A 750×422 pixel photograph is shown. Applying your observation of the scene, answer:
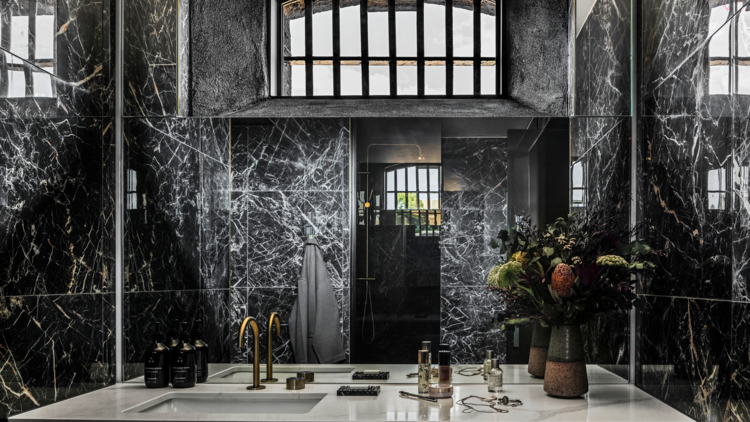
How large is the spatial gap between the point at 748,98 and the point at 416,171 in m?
1.14

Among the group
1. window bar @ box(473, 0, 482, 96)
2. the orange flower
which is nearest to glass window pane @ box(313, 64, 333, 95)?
window bar @ box(473, 0, 482, 96)

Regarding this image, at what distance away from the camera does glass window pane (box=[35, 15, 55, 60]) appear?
1825mm

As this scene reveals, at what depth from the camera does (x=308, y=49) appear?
246cm

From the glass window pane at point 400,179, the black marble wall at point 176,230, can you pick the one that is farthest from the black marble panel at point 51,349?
the glass window pane at point 400,179

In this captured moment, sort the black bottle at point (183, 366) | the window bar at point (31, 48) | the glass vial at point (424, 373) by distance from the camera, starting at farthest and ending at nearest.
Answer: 1. the black bottle at point (183, 366)
2. the glass vial at point (424, 373)
3. the window bar at point (31, 48)

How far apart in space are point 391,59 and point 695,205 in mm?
1296

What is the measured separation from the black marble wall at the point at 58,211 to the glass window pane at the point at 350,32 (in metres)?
0.92

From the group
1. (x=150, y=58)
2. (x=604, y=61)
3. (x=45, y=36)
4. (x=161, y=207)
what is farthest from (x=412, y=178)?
(x=45, y=36)

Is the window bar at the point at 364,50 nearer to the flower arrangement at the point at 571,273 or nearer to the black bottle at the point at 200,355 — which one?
the flower arrangement at the point at 571,273

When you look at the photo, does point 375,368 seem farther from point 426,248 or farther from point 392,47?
point 392,47

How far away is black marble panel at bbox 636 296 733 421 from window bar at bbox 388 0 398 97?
126cm

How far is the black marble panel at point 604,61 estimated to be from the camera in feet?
7.50

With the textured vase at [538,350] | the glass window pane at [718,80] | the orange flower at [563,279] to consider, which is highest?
the glass window pane at [718,80]

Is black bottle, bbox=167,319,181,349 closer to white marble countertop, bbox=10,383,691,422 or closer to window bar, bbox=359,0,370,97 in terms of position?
white marble countertop, bbox=10,383,691,422
